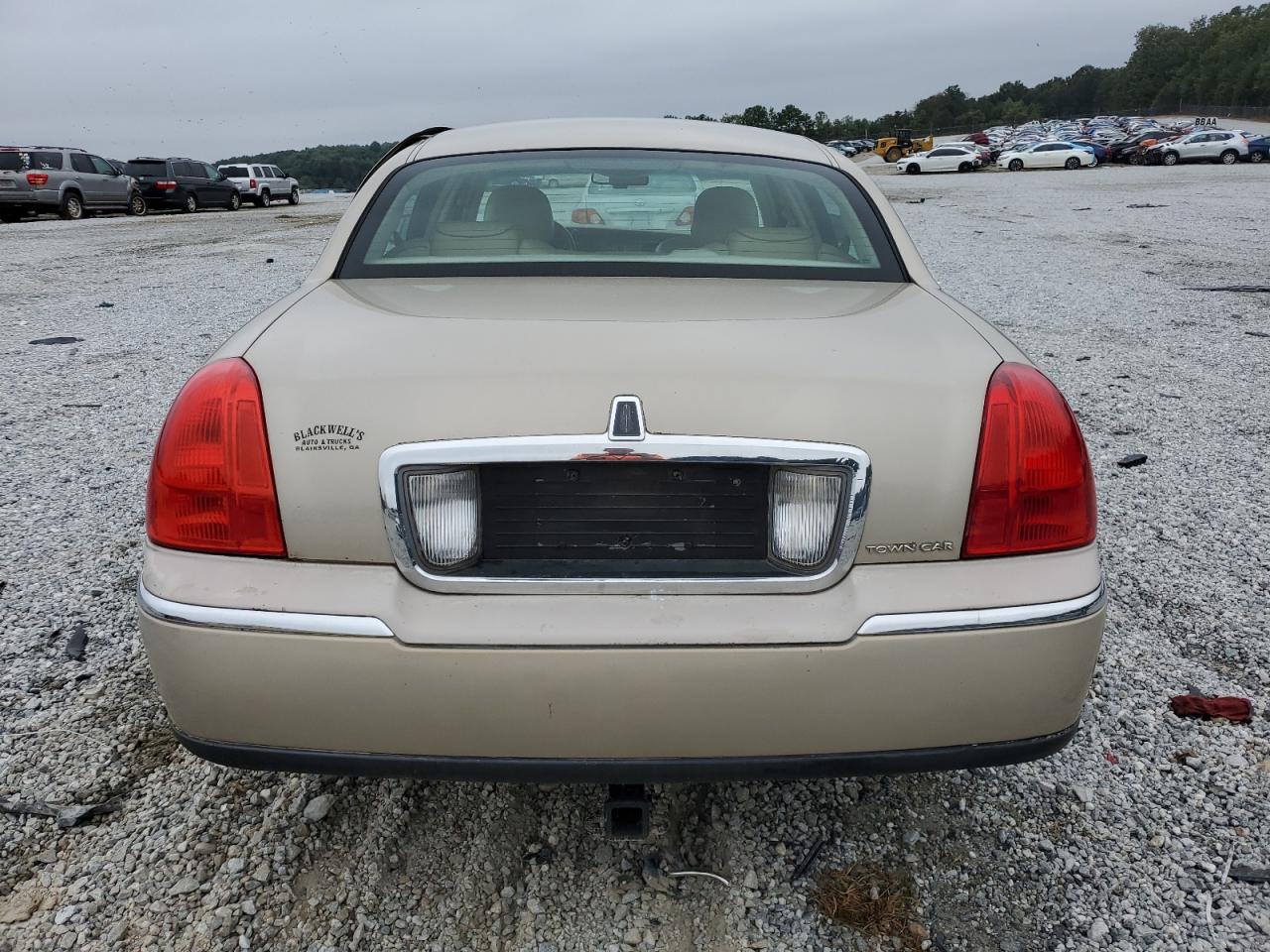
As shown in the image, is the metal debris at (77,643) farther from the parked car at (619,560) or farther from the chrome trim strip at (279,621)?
the chrome trim strip at (279,621)

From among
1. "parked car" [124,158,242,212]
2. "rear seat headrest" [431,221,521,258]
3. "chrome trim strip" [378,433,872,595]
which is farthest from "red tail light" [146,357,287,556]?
"parked car" [124,158,242,212]

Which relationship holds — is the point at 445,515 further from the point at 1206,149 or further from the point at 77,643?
the point at 1206,149

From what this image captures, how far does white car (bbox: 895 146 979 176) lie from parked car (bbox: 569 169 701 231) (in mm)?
44879

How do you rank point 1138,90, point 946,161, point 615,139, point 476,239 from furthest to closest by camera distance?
point 1138,90 < point 946,161 < point 615,139 < point 476,239

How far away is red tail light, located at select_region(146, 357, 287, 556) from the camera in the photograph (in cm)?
167

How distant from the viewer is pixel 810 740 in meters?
1.63

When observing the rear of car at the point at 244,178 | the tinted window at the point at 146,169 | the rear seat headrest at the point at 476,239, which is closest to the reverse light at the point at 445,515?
the rear seat headrest at the point at 476,239

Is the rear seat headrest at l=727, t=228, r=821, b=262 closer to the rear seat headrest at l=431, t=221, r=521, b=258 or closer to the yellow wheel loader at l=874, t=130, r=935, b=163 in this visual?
the rear seat headrest at l=431, t=221, r=521, b=258

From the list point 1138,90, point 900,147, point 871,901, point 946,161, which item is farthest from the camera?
point 1138,90

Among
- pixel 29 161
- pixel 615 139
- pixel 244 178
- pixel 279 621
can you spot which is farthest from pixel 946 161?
pixel 279 621

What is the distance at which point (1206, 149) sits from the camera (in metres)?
42.0

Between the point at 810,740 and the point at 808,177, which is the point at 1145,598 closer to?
the point at 808,177

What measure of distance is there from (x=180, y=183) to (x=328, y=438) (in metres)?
31.7

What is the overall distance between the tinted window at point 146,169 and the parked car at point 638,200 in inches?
1181
